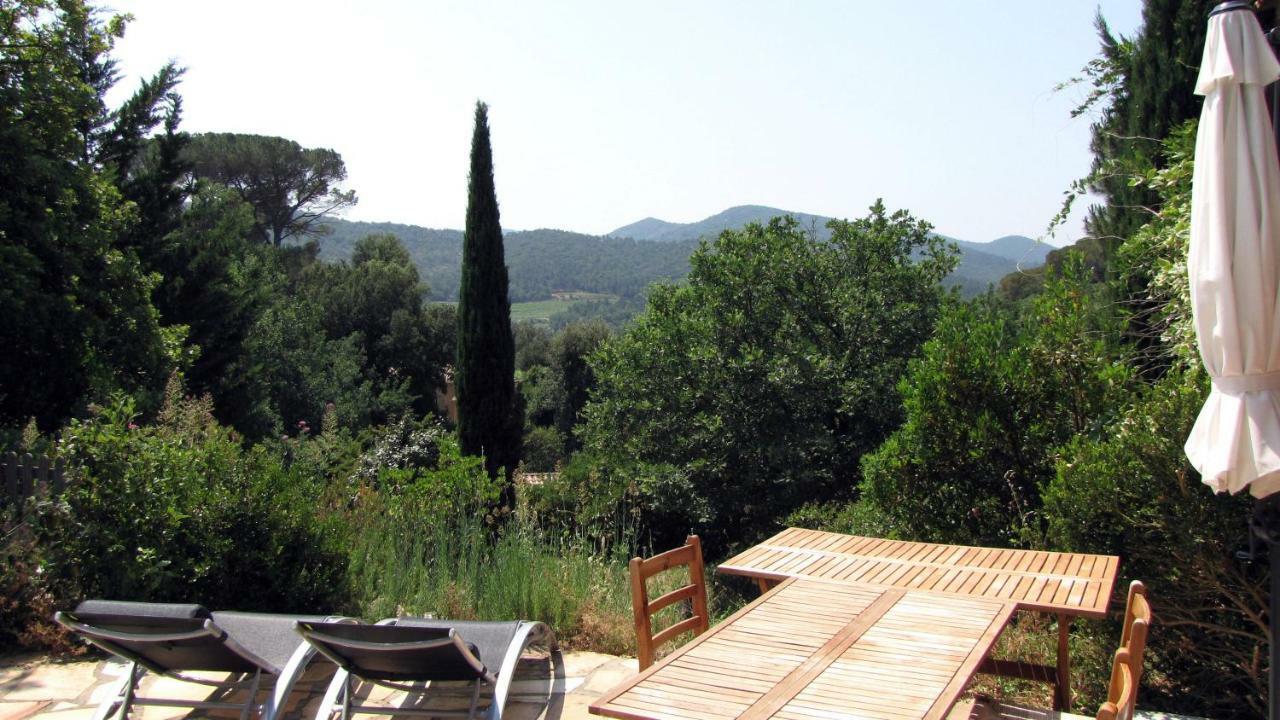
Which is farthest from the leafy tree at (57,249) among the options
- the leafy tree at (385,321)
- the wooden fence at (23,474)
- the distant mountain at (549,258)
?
the distant mountain at (549,258)

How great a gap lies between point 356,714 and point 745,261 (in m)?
9.24

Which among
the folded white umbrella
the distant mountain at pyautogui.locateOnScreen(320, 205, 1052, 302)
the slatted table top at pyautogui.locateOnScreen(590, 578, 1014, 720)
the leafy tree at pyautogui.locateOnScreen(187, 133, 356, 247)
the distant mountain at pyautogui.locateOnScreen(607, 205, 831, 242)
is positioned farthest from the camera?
the distant mountain at pyautogui.locateOnScreen(607, 205, 831, 242)

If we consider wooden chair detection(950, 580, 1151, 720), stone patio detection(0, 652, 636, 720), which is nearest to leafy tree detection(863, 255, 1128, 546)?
stone patio detection(0, 652, 636, 720)

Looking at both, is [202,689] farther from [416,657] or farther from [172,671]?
[416,657]

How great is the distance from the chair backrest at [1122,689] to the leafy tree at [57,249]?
9.85m

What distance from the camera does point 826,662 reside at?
2465 mm

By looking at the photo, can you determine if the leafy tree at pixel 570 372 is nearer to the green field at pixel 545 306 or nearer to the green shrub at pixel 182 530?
the green field at pixel 545 306

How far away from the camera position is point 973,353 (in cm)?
519

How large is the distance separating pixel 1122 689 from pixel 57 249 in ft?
36.0

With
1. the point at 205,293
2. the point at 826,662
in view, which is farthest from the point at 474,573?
the point at 205,293

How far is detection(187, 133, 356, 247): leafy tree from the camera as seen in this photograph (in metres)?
34.8

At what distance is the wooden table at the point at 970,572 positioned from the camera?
3049 mm

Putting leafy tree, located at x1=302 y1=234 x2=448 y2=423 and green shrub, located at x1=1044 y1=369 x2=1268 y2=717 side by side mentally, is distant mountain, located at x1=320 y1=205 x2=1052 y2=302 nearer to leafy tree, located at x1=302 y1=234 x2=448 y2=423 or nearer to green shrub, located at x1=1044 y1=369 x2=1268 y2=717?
leafy tree, located at x1=302 y1=234 x2=448 y2=423

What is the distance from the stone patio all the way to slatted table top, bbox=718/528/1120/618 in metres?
0.90
